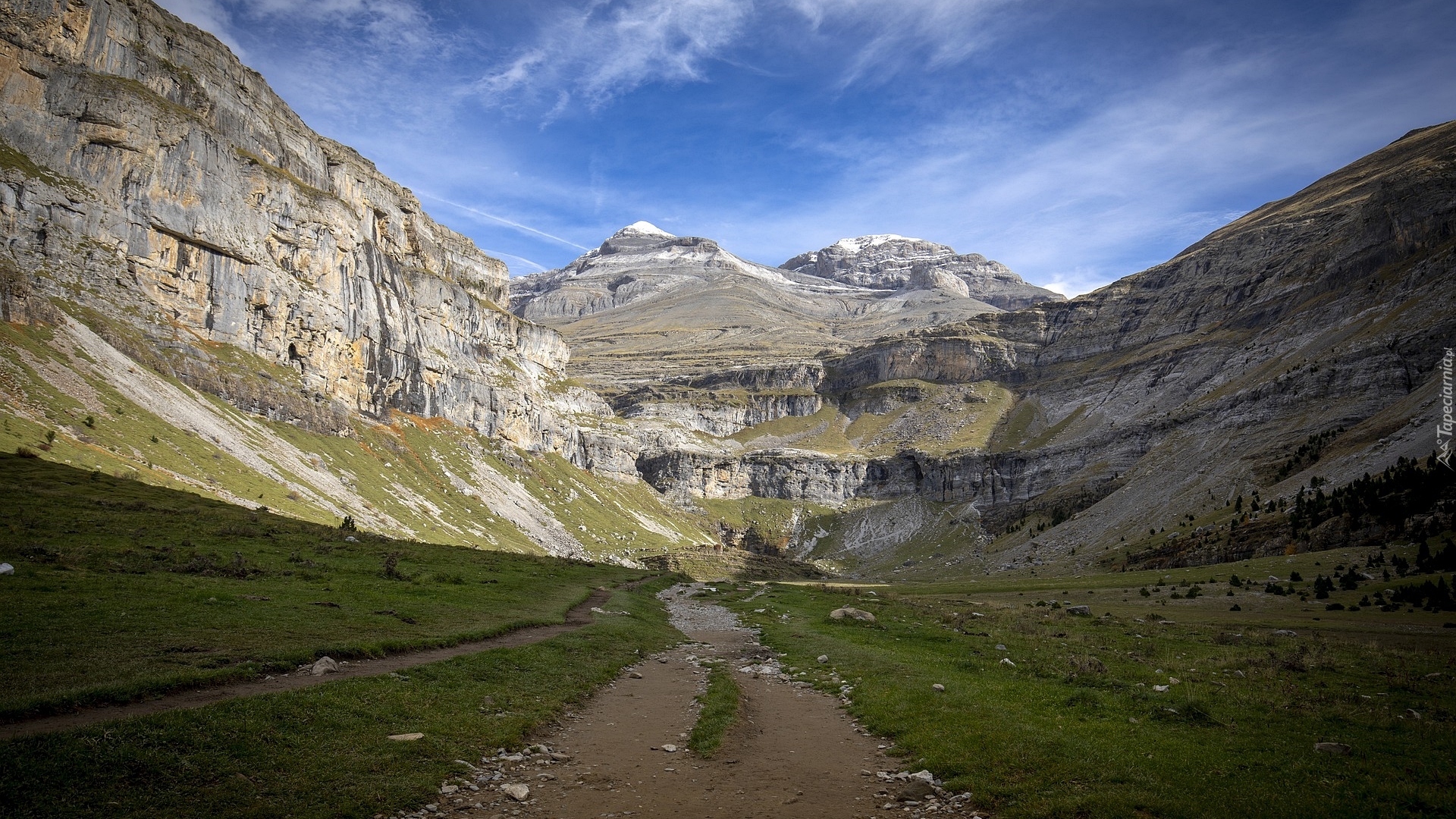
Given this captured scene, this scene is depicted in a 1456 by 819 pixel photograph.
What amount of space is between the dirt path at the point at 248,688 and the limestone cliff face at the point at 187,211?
10697 cm

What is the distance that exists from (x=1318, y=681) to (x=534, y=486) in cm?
17524

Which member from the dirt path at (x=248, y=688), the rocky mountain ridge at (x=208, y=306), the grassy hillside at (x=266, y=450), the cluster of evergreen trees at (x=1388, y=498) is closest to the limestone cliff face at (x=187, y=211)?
the rocky mountain ridge at (x=208, y=306)

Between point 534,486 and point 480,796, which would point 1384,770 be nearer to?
point 480,796

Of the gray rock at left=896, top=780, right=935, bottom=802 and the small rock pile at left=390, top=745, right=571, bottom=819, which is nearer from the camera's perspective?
the small rock pile at left=390, top=745, right=571, bottom=819

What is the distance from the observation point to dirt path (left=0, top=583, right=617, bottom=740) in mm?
11977

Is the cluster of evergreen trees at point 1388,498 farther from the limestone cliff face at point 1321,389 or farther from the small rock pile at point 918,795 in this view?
the small rock pile at point 918,795

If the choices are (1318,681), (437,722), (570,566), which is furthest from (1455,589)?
(570,566)

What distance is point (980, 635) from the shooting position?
33875 millimetres

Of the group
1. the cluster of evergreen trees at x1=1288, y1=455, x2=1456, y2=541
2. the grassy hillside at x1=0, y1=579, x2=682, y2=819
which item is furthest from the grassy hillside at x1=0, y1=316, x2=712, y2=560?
the cluster of evergreen trees at x1=1288, y1=455, x2=1456, y2=541

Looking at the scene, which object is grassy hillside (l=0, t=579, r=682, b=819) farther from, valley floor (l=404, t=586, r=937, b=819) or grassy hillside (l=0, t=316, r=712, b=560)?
grassy hillside (l=0, t=316, r=712, b=560)

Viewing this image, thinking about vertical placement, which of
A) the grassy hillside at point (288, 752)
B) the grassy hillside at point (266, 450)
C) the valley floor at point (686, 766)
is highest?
the grassy hillside at point (266, 450)

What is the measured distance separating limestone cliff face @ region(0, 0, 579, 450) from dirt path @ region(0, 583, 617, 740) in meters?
107

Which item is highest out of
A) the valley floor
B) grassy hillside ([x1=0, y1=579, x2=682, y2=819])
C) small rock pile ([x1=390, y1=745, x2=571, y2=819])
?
grassy hillside ([x1=0, y1=579, x2=682, y2=819])

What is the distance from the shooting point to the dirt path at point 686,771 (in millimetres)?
12672
